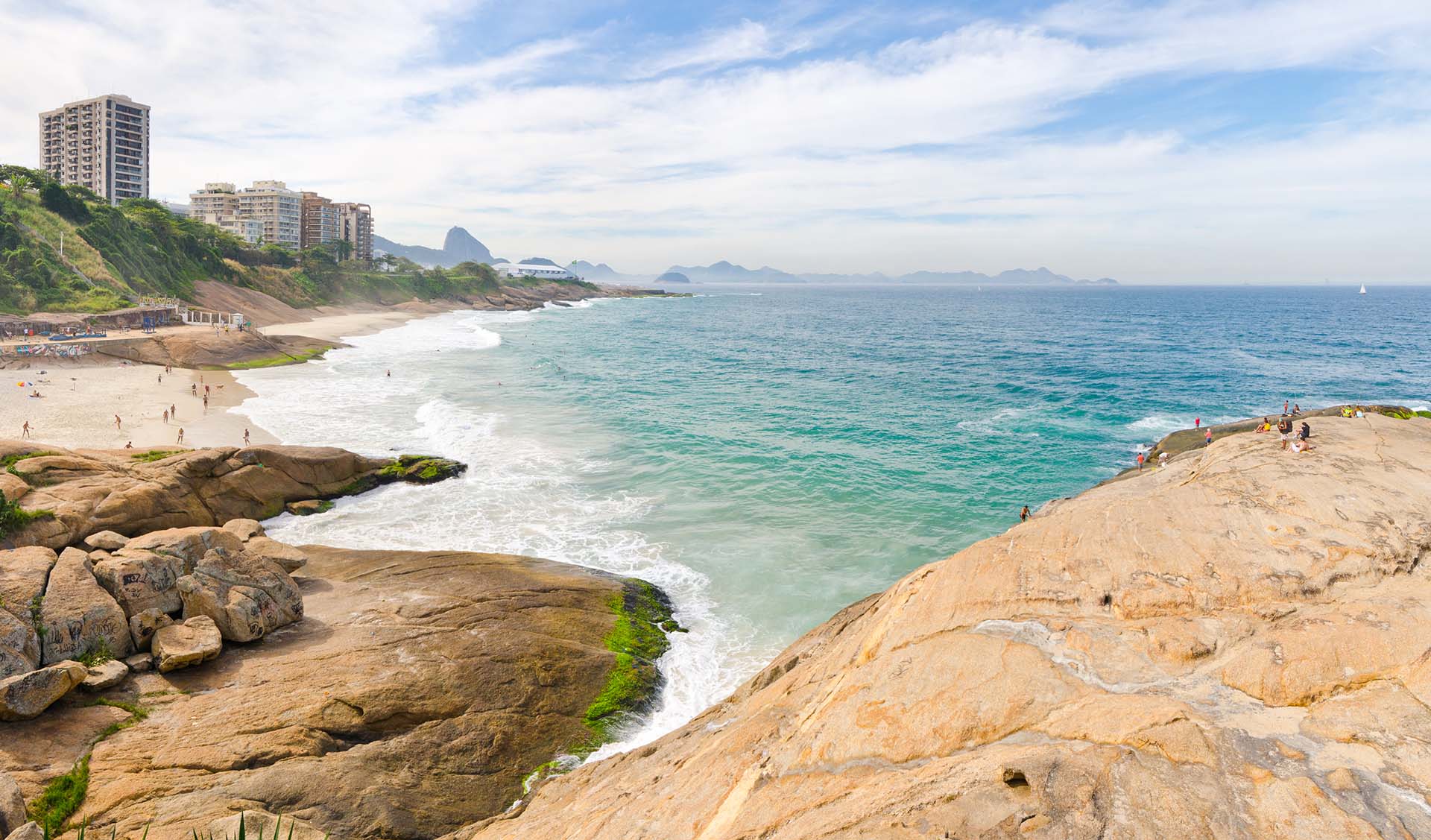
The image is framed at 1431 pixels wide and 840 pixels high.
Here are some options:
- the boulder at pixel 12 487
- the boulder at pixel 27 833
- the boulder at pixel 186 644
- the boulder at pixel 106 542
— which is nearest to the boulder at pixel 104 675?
the boulder at pixel 186 644

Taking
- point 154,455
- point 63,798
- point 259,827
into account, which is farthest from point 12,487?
point 259,827

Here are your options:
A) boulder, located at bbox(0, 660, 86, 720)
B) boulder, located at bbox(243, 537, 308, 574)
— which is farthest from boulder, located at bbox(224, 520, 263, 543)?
boulder, located at bbox(0, 660, 86, 720)

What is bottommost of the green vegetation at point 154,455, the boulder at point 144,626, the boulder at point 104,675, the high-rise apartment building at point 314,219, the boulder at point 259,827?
the boulder at point 259,827

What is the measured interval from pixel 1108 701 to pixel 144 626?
55.0 feet

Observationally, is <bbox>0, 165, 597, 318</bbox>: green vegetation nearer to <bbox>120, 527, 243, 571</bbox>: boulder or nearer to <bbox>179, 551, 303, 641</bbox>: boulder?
<bbox>120, 527, 243, 571</bbox>: boulder

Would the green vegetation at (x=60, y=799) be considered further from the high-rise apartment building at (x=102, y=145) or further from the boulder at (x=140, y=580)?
the high-rise apartment building at (x=102, y=145)

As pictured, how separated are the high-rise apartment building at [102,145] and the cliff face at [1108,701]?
527 feet

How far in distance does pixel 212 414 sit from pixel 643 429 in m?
22.7

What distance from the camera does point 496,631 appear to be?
16.7 meters

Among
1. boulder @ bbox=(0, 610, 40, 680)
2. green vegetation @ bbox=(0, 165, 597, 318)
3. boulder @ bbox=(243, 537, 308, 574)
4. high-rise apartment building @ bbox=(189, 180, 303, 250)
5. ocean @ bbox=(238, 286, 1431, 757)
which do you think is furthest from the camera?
high-rise apartment building @ bbox=(189, 180, 303, 250)

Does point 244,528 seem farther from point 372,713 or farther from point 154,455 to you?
point 372,713

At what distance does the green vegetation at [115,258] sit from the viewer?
63281 mm

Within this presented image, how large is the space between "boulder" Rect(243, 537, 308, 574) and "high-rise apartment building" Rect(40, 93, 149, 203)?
476 ft

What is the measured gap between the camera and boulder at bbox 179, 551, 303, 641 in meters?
15.2
